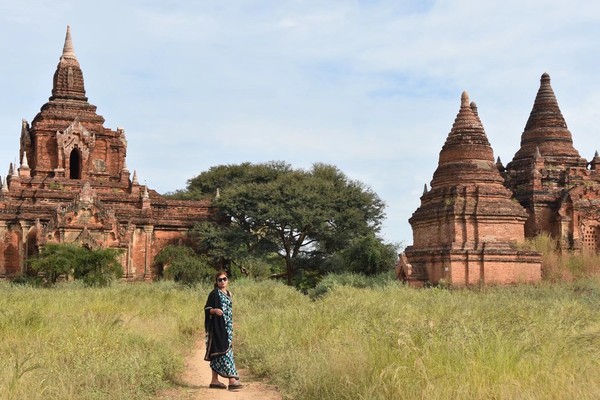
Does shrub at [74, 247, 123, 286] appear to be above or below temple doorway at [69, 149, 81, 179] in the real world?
below

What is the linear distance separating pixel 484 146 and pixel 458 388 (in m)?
19.2

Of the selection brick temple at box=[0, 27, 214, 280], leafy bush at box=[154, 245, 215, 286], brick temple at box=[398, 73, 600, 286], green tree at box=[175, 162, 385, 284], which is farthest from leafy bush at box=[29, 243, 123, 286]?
brick temple at box=[398, 73, 600, 286]

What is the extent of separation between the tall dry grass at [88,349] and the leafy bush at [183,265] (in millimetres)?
15094

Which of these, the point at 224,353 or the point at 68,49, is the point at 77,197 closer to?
the point at 68,49

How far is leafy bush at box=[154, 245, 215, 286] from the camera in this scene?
102ft

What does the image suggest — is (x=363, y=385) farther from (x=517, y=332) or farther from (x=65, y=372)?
(x=65, y=372)

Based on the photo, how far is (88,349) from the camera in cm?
909

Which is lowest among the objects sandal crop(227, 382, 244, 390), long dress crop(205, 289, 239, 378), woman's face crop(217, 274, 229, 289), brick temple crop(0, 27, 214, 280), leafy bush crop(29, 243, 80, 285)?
sandal crop(227, 382, 244, 390)

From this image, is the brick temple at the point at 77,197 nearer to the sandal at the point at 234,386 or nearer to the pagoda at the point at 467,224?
the pagoda at the point at 467,224

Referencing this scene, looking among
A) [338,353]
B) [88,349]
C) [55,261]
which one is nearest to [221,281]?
[88,349]

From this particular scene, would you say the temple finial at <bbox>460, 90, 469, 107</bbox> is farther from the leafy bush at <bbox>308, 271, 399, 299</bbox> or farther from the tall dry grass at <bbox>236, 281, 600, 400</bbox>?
the tall dry grass at <bbox>236, 281, 600, 400</bbox>

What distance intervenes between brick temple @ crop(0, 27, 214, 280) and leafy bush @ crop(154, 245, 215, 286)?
841mm

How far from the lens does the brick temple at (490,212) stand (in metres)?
22.5

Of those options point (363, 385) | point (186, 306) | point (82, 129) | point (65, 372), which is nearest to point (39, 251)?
point (82, 129)
